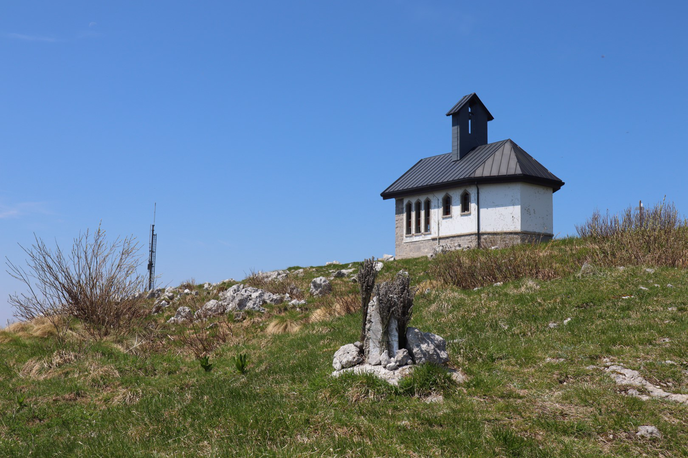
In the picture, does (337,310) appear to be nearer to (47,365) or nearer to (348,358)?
(348,358)

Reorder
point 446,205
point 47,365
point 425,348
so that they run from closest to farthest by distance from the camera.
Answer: point 425,348 < point 47,365 < point 446,205

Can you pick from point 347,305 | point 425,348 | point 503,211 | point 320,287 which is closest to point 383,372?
point 425,348

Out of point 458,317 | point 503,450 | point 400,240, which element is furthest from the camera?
point 400,240

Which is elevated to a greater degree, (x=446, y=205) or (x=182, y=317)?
(x=446, y=205)

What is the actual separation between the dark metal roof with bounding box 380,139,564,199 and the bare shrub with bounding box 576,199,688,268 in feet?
34.1

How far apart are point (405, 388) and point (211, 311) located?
36.6 feet

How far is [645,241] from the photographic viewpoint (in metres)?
15.7

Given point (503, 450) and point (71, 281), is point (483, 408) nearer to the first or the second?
point (503, 450)

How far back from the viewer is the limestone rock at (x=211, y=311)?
646 inches

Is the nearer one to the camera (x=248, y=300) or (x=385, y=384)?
(x=385, y=384)

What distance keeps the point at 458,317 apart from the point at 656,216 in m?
11.0

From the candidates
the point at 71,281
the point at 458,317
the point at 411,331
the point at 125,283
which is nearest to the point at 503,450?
the point at 411,331

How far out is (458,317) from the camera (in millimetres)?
10852

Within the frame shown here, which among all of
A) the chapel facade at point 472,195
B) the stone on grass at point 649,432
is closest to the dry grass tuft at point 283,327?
the stone on grass at point 649,432
